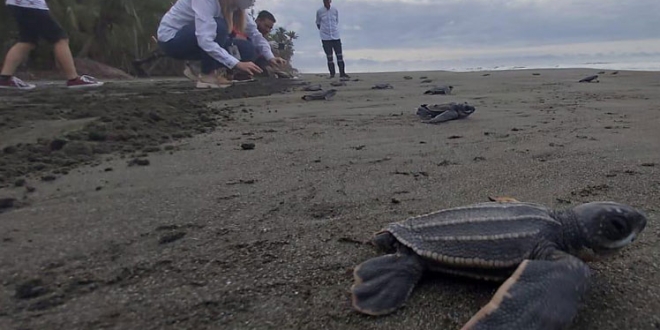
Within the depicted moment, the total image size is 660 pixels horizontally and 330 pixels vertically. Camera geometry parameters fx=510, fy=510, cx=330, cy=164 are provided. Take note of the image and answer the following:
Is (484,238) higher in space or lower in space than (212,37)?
lower

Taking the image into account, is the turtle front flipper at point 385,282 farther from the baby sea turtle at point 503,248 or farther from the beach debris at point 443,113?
the beach debris at point 443,113

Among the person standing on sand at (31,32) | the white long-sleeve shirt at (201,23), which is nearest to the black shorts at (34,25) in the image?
the person standing on sand at (31,32)

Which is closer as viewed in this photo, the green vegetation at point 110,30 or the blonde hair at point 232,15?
the blonde hair at point 232,15

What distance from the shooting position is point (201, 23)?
14.7ft

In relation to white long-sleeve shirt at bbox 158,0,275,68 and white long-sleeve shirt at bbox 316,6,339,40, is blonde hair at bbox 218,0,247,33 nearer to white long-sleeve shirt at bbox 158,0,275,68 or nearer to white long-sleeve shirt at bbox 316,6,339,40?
white long-sleeve shirt at bbox 158,0,275,68

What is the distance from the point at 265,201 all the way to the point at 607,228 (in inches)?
39.5

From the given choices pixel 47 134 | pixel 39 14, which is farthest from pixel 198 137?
pixel 39 14

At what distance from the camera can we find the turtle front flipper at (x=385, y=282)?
3.28ft

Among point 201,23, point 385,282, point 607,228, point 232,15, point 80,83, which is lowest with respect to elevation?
point 385,282

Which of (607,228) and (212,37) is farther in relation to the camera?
(212,37)

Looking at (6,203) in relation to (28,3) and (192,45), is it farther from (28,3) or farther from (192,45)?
(192,45)

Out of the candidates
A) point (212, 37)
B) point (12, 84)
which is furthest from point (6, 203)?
point (12, 84)

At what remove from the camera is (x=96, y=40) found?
1016 cm

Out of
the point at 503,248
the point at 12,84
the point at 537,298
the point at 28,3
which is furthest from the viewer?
the point at 12,84
